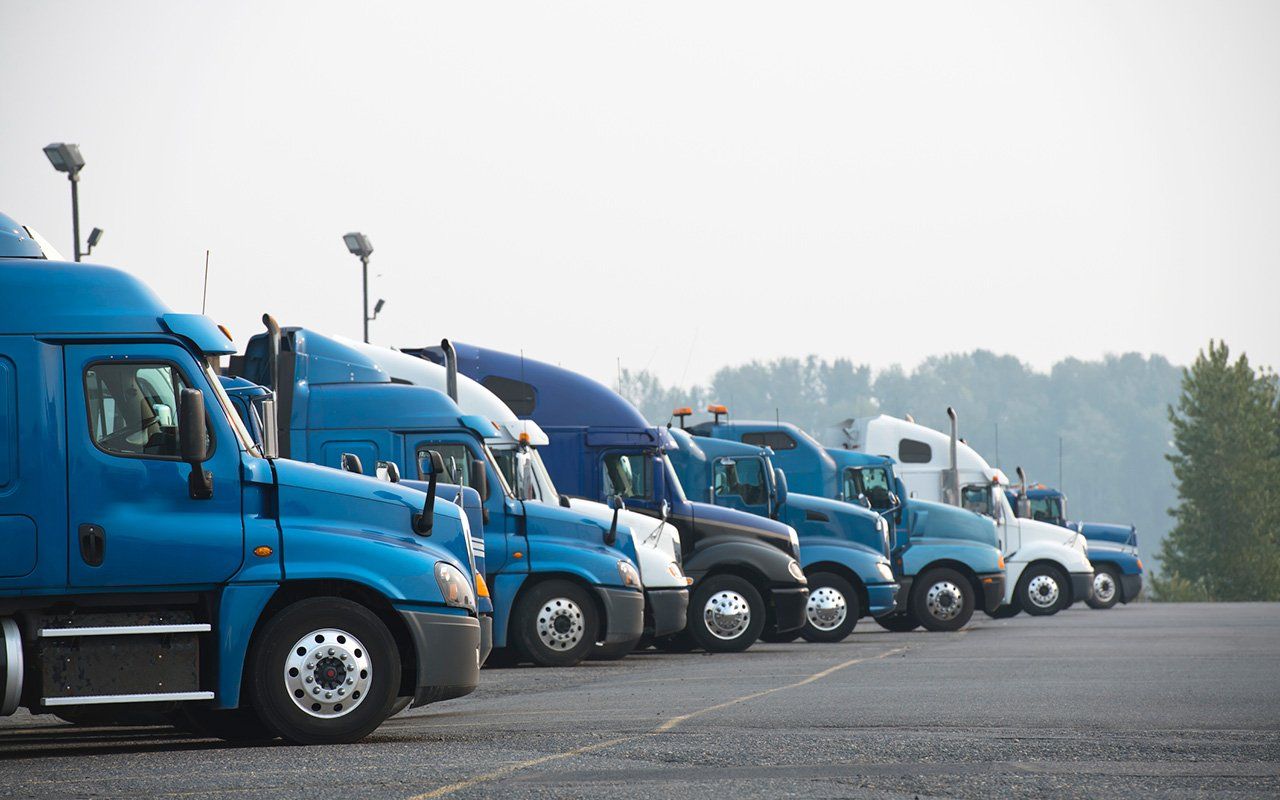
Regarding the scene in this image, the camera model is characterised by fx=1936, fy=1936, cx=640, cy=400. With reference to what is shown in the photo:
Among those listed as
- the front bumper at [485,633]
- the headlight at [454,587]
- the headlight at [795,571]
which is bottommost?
the front bumper at [485,633]

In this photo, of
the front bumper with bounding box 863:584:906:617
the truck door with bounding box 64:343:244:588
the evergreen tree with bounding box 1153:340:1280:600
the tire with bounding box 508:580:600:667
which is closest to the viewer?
the truck door with bounding box 64:343:244:588

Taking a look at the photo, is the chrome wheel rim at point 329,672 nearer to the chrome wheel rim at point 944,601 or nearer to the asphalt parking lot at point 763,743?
the asphalt parking lot at point 763,743

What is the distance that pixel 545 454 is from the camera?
2211 centimetres

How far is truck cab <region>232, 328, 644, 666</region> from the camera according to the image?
1839 cm

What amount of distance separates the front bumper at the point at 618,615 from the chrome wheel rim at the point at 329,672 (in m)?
8.00

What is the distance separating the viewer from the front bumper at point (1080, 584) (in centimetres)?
3372

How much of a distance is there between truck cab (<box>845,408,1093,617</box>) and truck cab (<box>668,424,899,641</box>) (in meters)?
7.22

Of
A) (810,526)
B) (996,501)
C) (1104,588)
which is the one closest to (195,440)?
(810,526)

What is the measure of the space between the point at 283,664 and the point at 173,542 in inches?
36.3

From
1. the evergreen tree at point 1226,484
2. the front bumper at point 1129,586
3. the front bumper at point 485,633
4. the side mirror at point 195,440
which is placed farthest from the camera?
the evergreen tree at point 1226,484

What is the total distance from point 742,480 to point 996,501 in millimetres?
8828


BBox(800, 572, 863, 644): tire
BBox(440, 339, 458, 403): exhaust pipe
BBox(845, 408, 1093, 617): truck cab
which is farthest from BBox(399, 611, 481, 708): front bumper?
BBox(845, 408, 1093, 617): truck cab

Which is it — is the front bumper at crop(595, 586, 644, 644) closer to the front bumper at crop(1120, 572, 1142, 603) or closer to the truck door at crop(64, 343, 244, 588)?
the truck door at crop(64, 343, 244, 588)

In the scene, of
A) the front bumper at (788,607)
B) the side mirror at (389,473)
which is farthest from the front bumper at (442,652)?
the front bumper at (788,607)
